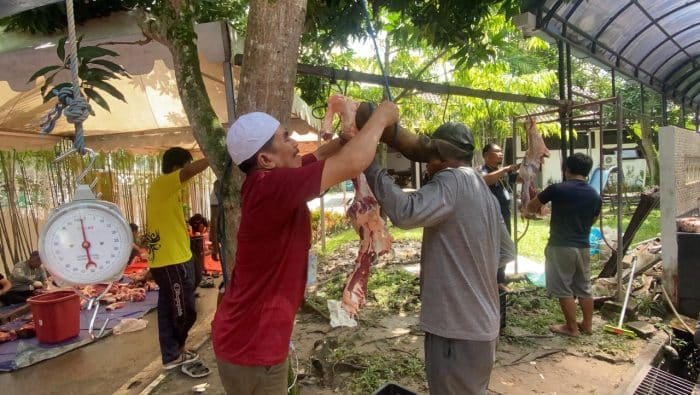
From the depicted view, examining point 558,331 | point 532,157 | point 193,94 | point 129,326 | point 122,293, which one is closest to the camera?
point 193,94

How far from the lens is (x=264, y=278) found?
5.85 feet

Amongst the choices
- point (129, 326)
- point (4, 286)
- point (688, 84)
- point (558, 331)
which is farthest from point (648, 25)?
point (4, 286)

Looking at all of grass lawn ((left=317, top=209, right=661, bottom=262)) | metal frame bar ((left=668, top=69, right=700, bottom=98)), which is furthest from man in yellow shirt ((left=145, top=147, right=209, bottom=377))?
metal frame bar ((left=668, top=69, right=700, bottom=98))

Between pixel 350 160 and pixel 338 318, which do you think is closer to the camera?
pixel 350 160

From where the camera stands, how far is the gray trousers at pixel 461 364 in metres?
2.23

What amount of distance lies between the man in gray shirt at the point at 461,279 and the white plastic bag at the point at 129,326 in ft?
16.0

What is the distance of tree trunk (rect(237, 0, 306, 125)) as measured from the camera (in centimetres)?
226

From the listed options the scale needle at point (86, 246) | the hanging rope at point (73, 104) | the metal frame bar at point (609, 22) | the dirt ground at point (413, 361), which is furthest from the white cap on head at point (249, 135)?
the metal frame bar at point (609, 22)

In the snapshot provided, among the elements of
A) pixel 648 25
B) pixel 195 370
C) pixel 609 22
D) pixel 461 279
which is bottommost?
pixel 195 370

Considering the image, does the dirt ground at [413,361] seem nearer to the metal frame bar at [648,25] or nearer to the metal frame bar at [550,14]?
the metal frame bar at [550,14]

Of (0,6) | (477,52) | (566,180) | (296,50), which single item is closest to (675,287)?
(566,180)

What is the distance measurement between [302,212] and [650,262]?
740 centimetres

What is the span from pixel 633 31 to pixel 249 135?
24.4 ft

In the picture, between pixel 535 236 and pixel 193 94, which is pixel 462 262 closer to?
pixel 193 94
